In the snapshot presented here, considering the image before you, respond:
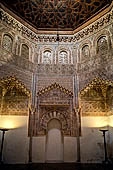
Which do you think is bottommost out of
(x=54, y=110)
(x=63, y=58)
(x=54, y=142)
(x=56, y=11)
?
(x=54, y=142)

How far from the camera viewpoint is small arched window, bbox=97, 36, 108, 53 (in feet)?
28.6

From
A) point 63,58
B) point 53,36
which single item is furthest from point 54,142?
point 53,36

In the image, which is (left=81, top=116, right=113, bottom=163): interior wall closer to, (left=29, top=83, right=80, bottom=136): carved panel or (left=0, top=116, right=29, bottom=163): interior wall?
(left=29, top=83, right=80, bottom=136): carved panel

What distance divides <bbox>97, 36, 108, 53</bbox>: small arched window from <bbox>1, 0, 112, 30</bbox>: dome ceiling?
167cm

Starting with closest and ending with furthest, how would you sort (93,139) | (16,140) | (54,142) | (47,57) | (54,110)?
(16,140)
(93,139)
(54,142)
(54,110)
(47,57)

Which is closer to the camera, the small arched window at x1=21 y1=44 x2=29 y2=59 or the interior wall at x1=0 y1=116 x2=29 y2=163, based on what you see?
the interior wall at x1=0 y1=116 x2=29 y2=163

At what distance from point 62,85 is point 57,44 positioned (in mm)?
2855

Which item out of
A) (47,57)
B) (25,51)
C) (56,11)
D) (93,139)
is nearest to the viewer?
(93,139)

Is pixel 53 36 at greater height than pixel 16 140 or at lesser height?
greater

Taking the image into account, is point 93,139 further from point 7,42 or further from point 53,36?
point 7,42

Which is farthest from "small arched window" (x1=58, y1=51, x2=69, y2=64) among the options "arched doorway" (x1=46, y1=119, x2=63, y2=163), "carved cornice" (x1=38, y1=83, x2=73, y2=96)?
"arched doorway" (x1=46, y1=119, x2=63, y2=163)

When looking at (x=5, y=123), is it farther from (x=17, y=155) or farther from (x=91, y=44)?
(x=91, y=44)

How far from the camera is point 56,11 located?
9.91m

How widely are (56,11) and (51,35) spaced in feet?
4.74
